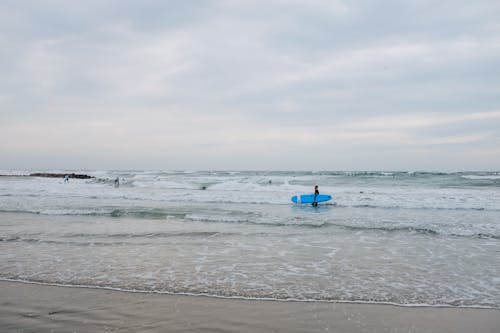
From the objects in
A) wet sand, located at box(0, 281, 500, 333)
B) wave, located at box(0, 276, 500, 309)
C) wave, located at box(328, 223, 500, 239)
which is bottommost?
Result: wave, located at box(328, 223, 500, 239)

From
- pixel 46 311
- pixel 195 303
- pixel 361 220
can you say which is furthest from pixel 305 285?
pixel 361 220

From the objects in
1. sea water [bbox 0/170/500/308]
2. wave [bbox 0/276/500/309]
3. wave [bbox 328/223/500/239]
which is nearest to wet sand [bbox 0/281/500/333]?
wave [bbox 0/276/500/309]

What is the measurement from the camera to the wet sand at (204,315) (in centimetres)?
444

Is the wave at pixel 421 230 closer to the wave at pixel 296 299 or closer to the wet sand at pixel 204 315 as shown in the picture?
the wave at pixel 296 299

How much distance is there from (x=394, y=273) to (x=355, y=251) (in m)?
1.97

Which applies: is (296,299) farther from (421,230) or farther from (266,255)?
(421,230)

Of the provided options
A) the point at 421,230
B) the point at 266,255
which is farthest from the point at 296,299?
the point at 421,230

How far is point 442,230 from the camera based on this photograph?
12219 mm

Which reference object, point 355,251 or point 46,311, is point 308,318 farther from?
point 355,251

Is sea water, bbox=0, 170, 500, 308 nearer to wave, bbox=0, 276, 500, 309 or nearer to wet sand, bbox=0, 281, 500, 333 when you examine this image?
wave, bbox=0, 276, 500, 309

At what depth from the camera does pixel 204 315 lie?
4.86m

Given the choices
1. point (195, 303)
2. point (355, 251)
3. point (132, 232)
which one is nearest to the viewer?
point (195, 303)

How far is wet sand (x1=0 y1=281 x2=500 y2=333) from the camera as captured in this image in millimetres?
4441

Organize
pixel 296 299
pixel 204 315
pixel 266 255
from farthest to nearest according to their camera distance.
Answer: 1. pixel 266 255
2. pixel 296 299
3. pixel 204 315
